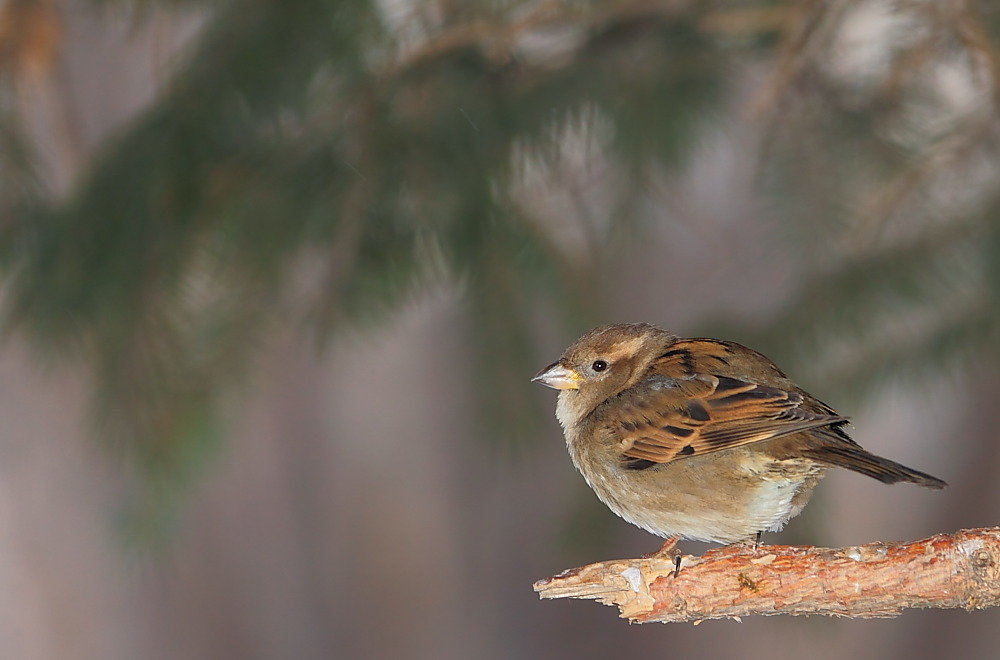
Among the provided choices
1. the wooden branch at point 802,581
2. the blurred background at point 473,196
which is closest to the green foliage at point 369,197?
the blurred background at point 473,196

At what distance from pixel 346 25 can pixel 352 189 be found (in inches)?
13.1

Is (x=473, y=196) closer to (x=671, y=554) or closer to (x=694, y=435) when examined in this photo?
(x=694, y=435)

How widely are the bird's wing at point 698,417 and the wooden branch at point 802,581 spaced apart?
18 centimetres

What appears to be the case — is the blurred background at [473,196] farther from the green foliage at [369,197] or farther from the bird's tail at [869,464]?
the bird's tail at [869,464]

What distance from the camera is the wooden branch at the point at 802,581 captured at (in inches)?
50.9

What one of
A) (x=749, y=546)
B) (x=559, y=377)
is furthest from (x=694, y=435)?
(x=559, y=377)

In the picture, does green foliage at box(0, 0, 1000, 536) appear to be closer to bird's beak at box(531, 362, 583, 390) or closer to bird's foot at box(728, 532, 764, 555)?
bird's beak at box(531, 362, 583, 390)

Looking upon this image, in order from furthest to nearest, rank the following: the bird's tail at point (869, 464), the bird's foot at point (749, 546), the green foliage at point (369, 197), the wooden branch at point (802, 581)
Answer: the green foliage at point (369, 197) → the bird's foot at point (749, 546) → the wooden branch at point (802, 581) → the bird's tail at point (869, 464)

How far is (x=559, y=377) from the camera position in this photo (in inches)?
75.1

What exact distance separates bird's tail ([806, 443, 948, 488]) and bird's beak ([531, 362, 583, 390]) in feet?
1.63

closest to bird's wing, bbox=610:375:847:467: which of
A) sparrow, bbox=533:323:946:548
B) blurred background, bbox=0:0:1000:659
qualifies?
sparrow, bbox=533:323:946:548

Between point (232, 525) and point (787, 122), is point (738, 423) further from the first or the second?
point (232, 525)

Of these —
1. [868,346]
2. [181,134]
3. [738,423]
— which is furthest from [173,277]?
[868,346]

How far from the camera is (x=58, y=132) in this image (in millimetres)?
3277
